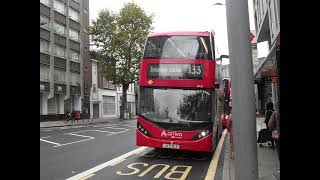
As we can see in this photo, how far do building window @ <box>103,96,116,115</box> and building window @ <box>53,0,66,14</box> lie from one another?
Result: 18.1 meters

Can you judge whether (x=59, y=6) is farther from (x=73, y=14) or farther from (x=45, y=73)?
(x=45, y=73)

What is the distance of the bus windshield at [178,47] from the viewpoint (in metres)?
12.3

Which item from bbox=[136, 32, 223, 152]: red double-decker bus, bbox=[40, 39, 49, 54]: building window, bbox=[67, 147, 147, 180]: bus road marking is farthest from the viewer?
bbox=[40, 39, 49, 54]: building window

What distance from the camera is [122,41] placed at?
5303 cm

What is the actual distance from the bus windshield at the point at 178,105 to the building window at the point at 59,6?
126 ft

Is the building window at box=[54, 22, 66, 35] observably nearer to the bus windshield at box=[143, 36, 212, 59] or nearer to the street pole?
the bus windshield at box=[143, 36, 212, 59]

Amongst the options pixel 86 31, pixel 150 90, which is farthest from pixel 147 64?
pixel 86 31

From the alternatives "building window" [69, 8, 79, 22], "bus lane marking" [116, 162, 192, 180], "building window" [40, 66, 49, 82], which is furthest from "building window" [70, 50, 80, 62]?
"bus lane marking" [116, 162, 192, 180]

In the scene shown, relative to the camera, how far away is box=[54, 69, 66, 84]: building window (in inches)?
1838

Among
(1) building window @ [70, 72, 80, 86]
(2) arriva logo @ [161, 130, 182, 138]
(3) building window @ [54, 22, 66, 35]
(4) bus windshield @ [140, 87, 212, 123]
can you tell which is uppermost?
(3) building window @ [54, 22, 66, 35]

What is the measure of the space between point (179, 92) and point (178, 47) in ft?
4.58
